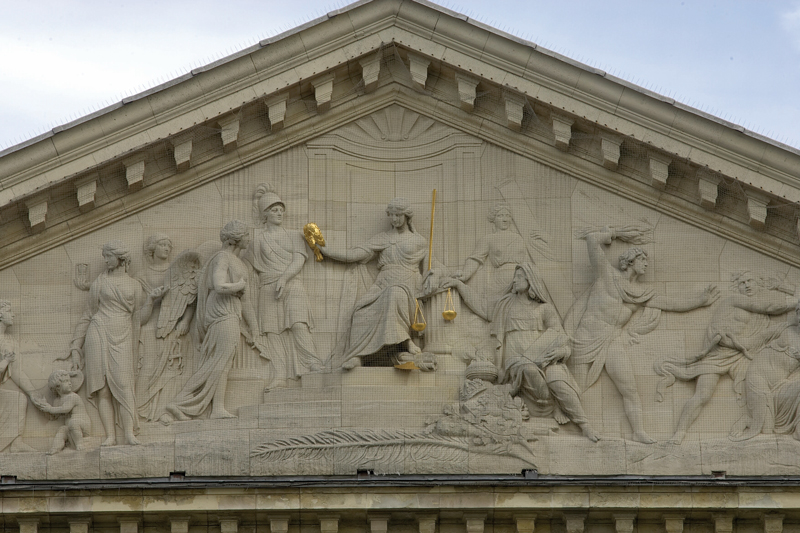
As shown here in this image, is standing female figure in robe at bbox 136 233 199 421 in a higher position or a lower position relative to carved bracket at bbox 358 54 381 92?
lower

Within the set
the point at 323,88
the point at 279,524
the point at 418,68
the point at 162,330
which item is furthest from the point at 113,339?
the point at 418,68

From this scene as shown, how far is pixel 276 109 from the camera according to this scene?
27.3 m

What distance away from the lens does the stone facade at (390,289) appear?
2584 centimetres

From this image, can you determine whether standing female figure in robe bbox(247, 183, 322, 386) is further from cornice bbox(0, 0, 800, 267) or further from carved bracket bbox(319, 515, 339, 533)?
carved bracket bbox(319, 515, 339, 533)

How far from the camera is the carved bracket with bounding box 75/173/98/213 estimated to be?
26969mm

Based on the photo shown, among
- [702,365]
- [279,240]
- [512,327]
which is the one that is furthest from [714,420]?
[279,240]

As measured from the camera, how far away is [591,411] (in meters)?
26.2

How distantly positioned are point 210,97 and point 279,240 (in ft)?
5.97

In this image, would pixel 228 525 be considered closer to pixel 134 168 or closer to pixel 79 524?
pixel 79 524

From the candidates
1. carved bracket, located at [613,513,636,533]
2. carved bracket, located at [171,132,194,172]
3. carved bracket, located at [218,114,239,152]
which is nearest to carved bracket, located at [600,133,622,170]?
carved bracket, located at [218,114,239,152]

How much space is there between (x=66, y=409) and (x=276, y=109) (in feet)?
13.9

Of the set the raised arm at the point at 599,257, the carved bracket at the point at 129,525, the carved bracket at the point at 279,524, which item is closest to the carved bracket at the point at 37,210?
the carved bracket at the point at 129,525

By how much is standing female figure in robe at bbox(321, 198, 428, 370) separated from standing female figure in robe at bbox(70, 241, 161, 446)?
2279 millimetres

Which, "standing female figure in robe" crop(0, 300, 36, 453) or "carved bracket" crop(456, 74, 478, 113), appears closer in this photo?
"standing female figure in robe" crop(0, 300, 36, 453)
